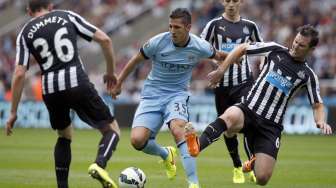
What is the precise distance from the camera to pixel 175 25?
399 inches

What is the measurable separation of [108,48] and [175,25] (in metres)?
1.24

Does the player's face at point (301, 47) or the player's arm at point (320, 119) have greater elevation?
the player's face at point (301, 47)

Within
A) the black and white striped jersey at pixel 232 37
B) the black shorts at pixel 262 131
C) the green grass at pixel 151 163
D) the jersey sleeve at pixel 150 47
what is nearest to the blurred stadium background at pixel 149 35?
the green grass at pixel 151 163

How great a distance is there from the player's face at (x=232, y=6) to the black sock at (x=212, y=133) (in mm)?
2856

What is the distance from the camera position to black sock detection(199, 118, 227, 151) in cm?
961

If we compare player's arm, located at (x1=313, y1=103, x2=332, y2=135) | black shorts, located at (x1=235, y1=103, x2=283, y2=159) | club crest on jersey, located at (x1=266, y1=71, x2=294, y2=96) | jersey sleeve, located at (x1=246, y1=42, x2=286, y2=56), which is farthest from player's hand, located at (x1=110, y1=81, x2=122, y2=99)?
player's arm, located at (x1=313, y1=103, x2=332, y2=135)

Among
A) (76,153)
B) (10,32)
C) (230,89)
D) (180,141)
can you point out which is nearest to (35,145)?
(76,153)

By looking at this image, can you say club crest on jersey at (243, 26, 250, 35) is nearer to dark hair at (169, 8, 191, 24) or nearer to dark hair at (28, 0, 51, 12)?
dark hair at (169, 8, 191, 24)

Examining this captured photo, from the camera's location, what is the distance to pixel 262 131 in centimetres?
1034

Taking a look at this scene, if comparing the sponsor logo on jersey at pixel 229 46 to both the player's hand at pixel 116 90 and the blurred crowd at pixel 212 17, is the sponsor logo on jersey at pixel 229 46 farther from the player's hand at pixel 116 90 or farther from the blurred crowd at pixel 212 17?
the blurred crowd at pixel 212 17

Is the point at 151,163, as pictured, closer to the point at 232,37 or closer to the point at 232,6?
the point at 232,37

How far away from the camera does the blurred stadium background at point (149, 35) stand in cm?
2319

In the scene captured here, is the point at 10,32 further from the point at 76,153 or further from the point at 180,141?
the point at 180,141

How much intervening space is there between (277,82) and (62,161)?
2759 millimetres
